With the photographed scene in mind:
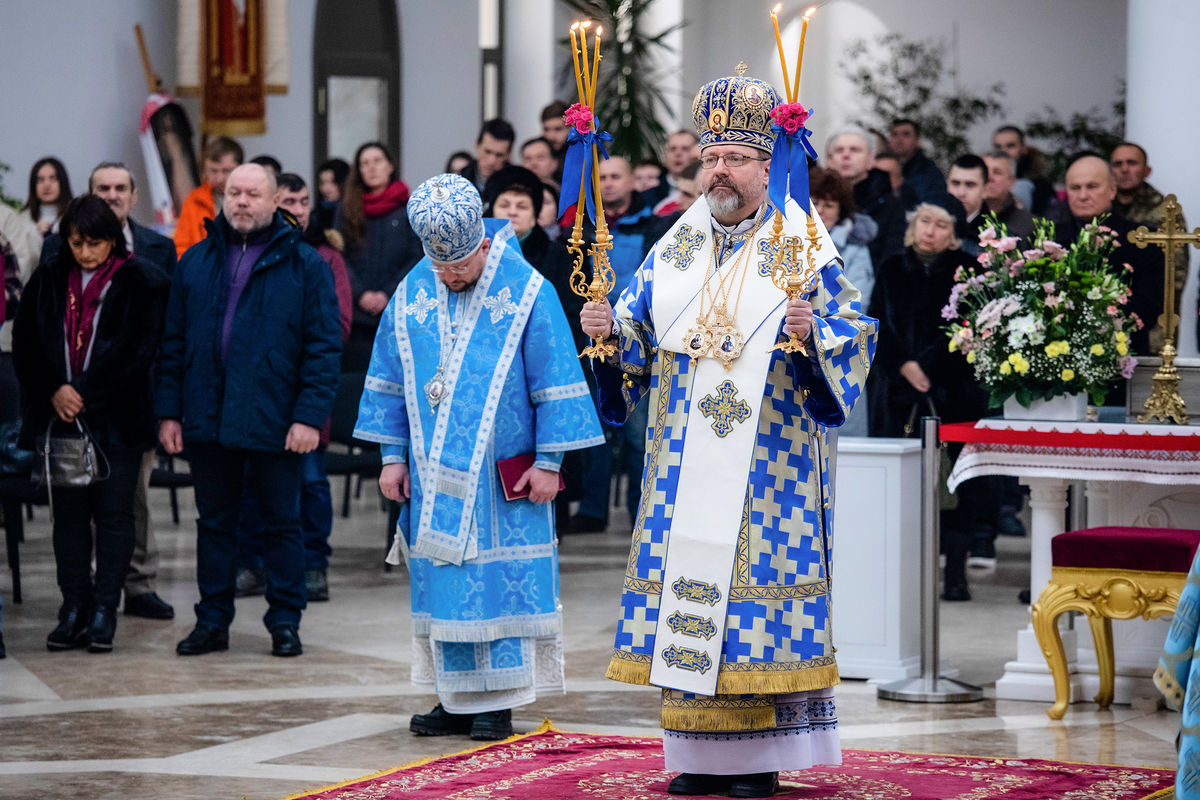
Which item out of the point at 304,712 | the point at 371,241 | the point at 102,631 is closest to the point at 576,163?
the point at 304,712

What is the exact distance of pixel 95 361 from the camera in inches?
293

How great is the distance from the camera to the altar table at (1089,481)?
659cm

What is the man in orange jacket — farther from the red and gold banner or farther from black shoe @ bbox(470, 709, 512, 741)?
black shoe @ bbox(470, 709, 512, 741)

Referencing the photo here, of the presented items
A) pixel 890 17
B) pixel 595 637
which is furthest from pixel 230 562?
pixel 890 17

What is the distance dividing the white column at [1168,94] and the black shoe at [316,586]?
13.9 ft

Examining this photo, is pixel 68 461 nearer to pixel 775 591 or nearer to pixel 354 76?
pixel 775 591

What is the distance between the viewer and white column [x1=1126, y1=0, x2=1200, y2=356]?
809 centimetres

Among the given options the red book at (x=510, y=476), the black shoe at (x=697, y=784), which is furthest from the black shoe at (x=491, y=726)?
the black shoe at (x=697, y=784)

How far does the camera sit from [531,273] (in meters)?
6.10

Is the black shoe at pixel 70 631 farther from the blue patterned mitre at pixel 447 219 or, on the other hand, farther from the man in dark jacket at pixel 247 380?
the blue patterned mitre at pixel 447 219

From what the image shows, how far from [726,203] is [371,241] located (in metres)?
5.22

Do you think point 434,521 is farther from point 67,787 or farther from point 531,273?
point 67,787

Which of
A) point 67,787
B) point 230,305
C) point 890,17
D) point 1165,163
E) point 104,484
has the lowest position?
point 67,787

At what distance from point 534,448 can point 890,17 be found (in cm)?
1579
